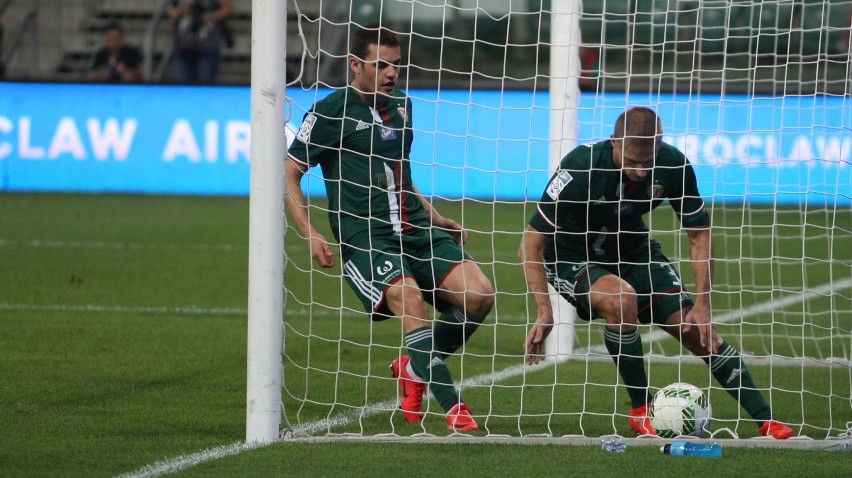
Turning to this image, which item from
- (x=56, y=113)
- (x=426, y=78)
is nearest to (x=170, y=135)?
(x=56, y=113)

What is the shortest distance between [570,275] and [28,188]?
13.7 m

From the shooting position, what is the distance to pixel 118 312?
886 centimetres

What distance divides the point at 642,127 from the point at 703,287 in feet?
2.52

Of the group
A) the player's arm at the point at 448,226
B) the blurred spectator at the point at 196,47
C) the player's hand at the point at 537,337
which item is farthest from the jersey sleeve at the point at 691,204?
the blurred spectator at the point at 196,47

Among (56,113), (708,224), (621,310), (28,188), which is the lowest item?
(28,188)

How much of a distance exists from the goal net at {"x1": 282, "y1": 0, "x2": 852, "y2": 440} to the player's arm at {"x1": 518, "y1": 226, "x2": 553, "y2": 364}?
233mm

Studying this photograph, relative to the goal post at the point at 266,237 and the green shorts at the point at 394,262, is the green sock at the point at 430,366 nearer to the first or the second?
the green shorts at the point at 394,262

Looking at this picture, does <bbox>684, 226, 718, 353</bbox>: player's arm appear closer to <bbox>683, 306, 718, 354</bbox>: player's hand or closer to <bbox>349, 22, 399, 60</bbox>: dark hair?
<bbox>683, 306, 718, 354</bbox>: player's hand

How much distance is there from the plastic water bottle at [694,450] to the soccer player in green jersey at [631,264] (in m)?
0.47

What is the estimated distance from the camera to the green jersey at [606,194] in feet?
17.9

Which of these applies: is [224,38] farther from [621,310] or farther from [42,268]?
[621,310]

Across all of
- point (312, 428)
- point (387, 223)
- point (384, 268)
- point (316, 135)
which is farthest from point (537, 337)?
point (316, 135)

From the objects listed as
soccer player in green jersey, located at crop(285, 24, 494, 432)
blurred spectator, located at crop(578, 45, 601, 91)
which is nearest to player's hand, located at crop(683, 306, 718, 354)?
soccer player in green jersey, located at crop(285, 24, 494, 432)

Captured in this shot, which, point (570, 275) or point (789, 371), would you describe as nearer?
point (570, 275)
